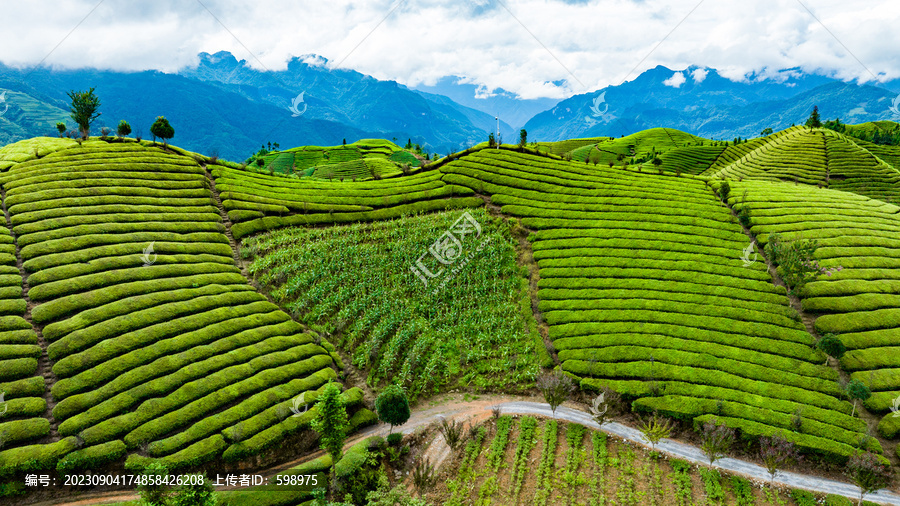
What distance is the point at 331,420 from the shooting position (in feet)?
101

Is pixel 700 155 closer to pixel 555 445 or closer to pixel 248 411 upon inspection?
pixel 555 445

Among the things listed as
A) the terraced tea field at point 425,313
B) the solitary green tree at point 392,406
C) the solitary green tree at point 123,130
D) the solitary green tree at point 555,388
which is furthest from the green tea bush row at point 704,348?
the solitary green tree at point 123,130

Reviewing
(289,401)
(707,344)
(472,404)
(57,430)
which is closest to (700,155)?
(707,344)

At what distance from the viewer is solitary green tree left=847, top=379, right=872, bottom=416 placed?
123 feet

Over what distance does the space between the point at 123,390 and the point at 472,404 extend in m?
31.2

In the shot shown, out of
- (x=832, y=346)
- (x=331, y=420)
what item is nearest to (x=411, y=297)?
(x=331, y=420)

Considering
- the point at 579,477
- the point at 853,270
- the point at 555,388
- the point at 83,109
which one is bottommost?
the point at 579,477

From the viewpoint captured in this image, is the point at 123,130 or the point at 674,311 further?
the point at 123,130

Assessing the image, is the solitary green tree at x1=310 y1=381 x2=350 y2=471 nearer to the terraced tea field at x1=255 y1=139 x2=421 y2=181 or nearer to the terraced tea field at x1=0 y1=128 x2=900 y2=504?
the terraced tea field at x1=0 y1=128 x2=900 y2=504

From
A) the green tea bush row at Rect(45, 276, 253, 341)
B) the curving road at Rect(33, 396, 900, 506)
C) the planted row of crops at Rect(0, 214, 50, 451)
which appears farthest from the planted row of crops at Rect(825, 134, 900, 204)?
the planted row of crops at Rect(0, 214, 50, 451)

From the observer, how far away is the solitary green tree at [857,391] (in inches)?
1478

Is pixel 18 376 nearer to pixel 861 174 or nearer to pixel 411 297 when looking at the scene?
pixel 411 297

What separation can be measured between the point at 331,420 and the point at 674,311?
40573 millimetres

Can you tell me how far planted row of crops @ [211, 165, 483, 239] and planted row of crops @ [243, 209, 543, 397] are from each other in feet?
9.82
